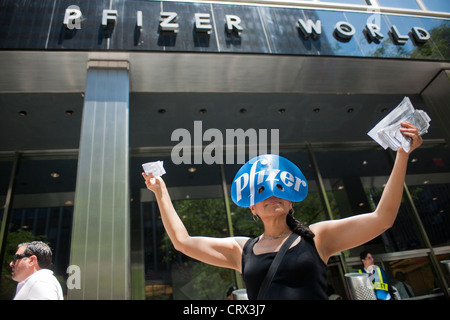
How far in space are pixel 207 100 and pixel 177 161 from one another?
2.69m

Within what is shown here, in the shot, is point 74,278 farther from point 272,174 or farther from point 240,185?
point 272,174

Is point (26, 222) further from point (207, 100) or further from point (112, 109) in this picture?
point (207, 100)

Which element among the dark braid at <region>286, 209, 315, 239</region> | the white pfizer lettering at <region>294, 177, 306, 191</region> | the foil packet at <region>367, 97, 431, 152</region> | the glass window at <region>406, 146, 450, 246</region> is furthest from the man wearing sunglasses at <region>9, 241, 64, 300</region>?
the glass window at <region>406, 146, 450, 246</region>

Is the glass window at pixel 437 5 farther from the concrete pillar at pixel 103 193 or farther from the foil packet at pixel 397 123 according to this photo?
the foil packet at pixel 397 123

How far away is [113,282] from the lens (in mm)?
4090

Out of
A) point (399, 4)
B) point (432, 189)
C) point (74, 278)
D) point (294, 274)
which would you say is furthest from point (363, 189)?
point (294, 274)

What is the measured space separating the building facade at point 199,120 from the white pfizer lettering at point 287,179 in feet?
10.9

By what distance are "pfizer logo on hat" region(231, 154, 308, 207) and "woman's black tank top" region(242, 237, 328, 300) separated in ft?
0.82

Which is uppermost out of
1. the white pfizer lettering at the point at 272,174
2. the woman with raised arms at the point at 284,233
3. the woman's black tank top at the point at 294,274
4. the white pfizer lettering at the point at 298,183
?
the white pfizer lettering at the point at 272,174

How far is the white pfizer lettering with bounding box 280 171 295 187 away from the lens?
1.61 m

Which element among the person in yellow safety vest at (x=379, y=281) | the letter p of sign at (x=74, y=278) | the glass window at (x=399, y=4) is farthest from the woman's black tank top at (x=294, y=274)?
the glass window at (x=399, y=4)

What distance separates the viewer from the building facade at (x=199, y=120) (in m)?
5.23

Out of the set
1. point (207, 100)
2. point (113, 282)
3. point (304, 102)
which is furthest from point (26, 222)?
point (304, 102)

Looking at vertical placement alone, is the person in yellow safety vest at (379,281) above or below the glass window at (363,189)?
below
